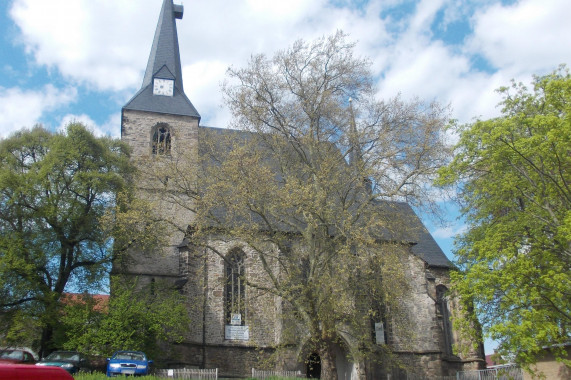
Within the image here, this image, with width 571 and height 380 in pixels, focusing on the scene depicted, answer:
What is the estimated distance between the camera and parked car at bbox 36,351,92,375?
54.6 feet

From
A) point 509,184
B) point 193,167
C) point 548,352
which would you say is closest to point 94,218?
point 193,167

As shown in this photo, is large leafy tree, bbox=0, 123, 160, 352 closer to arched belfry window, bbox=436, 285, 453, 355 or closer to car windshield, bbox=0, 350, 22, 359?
car windshield, bbox=0, 350, 22, 359

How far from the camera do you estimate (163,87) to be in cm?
3167

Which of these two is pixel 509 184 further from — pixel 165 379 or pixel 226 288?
pixel 226 288

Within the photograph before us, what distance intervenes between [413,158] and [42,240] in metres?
14.4

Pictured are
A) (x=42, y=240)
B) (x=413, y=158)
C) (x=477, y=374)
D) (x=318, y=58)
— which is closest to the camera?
(x=413, y=158)

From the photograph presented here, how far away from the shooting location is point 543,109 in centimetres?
1742

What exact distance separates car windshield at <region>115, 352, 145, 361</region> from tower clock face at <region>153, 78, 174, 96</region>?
17.4m

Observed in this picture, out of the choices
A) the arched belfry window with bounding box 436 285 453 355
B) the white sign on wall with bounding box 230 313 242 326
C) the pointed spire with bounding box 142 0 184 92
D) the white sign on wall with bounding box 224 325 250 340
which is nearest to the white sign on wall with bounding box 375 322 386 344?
the arched belfry window with bounding box 436 285 453 355

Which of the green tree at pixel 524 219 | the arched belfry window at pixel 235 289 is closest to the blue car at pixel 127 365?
the arched belfry window at pixel 235 289

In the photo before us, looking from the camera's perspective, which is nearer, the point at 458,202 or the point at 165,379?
the point at 165,379

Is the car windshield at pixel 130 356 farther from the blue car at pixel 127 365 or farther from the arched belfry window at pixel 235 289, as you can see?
the arched belfry window at pixel 235 289

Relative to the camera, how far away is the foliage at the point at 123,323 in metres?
19.8

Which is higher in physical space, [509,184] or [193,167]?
[193,167]
